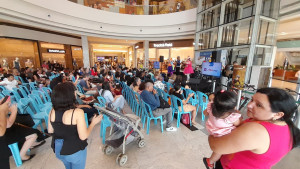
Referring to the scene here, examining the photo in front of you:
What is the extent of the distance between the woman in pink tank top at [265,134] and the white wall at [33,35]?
12.8m

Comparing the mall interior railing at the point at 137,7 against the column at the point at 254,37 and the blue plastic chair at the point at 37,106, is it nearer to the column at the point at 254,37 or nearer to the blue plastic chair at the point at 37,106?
the column at the point at 254,37

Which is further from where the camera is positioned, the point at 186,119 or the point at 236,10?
the point at 236,10

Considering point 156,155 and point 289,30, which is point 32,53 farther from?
point 289,30

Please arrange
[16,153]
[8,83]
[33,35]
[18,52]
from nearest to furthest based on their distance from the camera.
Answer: [16,153] < [8,83] < [18,52] < [33,35]

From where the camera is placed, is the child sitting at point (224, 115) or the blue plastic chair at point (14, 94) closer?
the child sitting at point (224, 115)

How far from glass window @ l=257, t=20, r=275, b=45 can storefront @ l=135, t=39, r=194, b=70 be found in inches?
253

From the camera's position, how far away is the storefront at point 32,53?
8.99 m

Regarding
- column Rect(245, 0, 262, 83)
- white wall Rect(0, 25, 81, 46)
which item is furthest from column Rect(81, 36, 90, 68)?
column Rect(245, 0, 262, 83)

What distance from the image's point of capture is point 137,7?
11.1 metres

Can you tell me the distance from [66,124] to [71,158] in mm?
403

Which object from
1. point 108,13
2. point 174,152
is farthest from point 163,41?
point 174,152

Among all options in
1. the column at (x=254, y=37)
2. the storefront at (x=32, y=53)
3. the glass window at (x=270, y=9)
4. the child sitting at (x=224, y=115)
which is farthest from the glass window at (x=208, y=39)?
the storefront at (x=32, y=53)

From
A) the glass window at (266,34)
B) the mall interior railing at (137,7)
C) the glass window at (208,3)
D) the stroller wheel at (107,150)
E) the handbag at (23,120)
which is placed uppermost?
the mall interior railing at (137,7)

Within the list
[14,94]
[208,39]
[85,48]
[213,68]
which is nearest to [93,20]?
[85,48]
